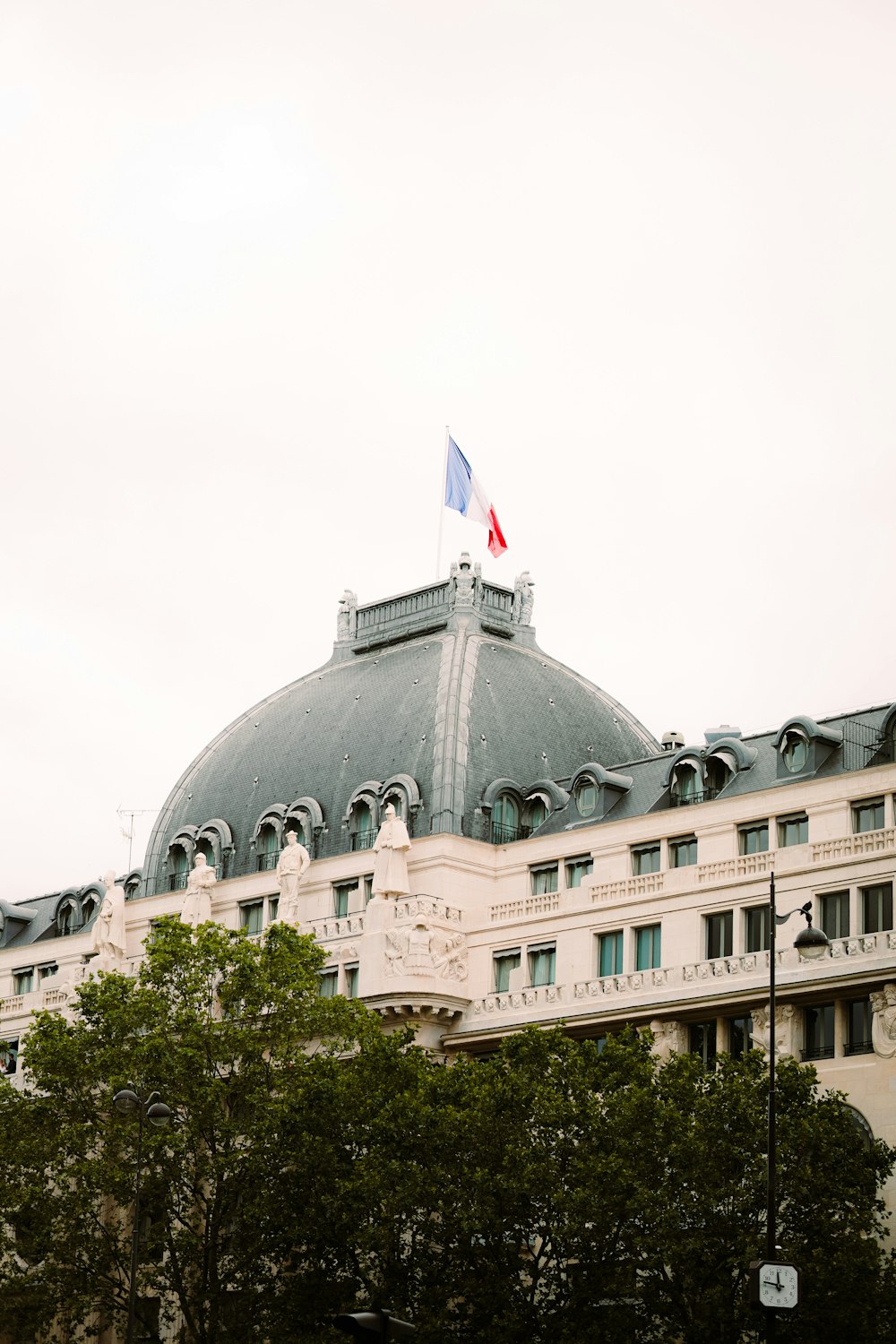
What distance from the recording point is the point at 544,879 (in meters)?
78.3

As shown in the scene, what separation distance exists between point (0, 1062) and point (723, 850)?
122ft

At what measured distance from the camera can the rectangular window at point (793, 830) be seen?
7031 centimetres

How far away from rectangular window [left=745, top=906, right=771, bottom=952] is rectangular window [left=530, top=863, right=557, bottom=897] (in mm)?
9923

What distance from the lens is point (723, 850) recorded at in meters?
71.9

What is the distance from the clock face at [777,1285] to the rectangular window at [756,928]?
24573mm

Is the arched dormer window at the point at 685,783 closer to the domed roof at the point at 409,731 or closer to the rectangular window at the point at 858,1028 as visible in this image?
the domed roof at the point at 409,731

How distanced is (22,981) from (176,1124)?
93.7 ft

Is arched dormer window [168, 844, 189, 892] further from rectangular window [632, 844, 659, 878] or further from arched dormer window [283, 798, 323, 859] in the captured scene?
rectangular window [632, 844, 659, 878]

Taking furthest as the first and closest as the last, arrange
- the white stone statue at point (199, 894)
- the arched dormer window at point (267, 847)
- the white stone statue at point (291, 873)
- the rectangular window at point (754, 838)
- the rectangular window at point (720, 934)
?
the arched dormer window at point (267, 847), the white stone statue at point (199, 894), the white stone statue at point (291, 873), the rectangular window at point (754, 838), the rectangular window at point (720, 934)

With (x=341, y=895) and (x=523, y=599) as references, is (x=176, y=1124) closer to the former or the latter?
(x=341, y=895)

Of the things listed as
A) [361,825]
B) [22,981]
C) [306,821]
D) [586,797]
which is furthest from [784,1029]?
[22,981]

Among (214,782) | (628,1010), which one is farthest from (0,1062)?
(628,1010)

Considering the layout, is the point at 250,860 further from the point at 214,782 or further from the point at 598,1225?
the point at 598,1225

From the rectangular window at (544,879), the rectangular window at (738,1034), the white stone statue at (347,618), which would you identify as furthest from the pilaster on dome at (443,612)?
the rectangular window at (738,1034)
